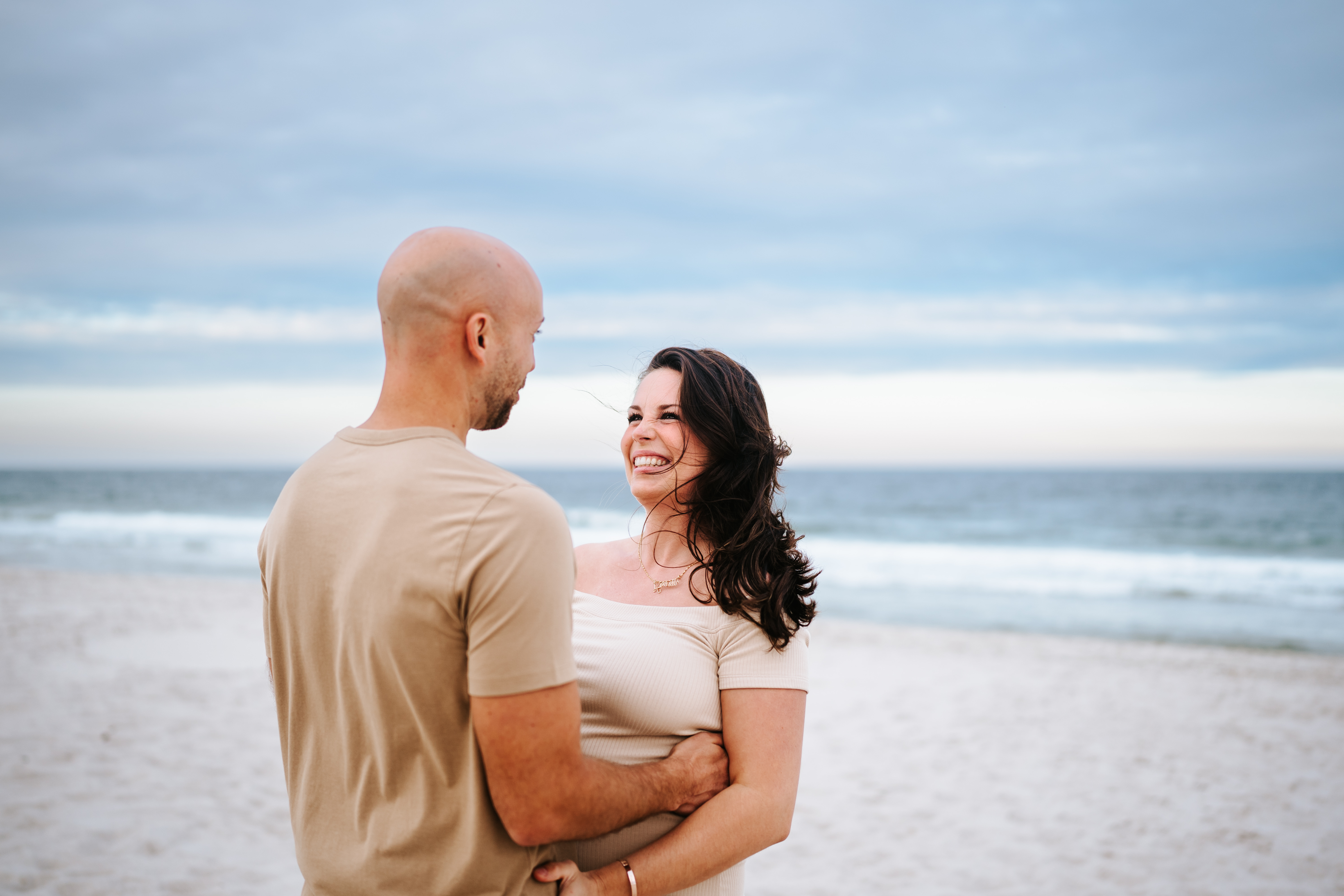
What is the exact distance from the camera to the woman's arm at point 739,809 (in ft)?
6.28

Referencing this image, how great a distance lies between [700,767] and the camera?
1978 millimetres

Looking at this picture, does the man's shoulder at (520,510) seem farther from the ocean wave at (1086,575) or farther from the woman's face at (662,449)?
the ocean wave at (1086,575)

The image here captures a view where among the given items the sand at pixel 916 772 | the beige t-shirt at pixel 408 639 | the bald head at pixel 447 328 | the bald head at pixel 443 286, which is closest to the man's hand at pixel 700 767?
the beige t-shirt at pixel 408 639

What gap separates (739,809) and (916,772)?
570 cm

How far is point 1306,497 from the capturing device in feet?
138

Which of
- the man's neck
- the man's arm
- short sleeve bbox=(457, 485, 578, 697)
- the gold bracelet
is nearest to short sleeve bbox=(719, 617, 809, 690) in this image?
the gold bracelet

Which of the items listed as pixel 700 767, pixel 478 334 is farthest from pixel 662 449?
pixel 478 334

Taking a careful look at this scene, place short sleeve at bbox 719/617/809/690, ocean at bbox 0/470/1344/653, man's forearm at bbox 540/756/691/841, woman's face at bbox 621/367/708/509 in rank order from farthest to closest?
ocean at bbox 0/470/1344/653 < woman's face at bbox 621/367/708/509 < short sleeve at bbox 719/617/809/690 < man's forearm at bbox 540/756/691/841

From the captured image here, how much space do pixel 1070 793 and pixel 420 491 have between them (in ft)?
22.3

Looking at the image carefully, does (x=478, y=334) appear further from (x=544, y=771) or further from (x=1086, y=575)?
(x=1086, y=575)

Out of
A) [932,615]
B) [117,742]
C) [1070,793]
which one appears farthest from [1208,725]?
[117,742]

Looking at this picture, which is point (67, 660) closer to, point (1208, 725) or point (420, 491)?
point (420, 491)

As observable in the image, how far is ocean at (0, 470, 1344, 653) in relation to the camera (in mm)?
15141

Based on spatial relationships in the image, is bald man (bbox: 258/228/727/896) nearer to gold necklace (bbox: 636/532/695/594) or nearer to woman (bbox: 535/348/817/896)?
woman (bbox: 535/348/817/896)
